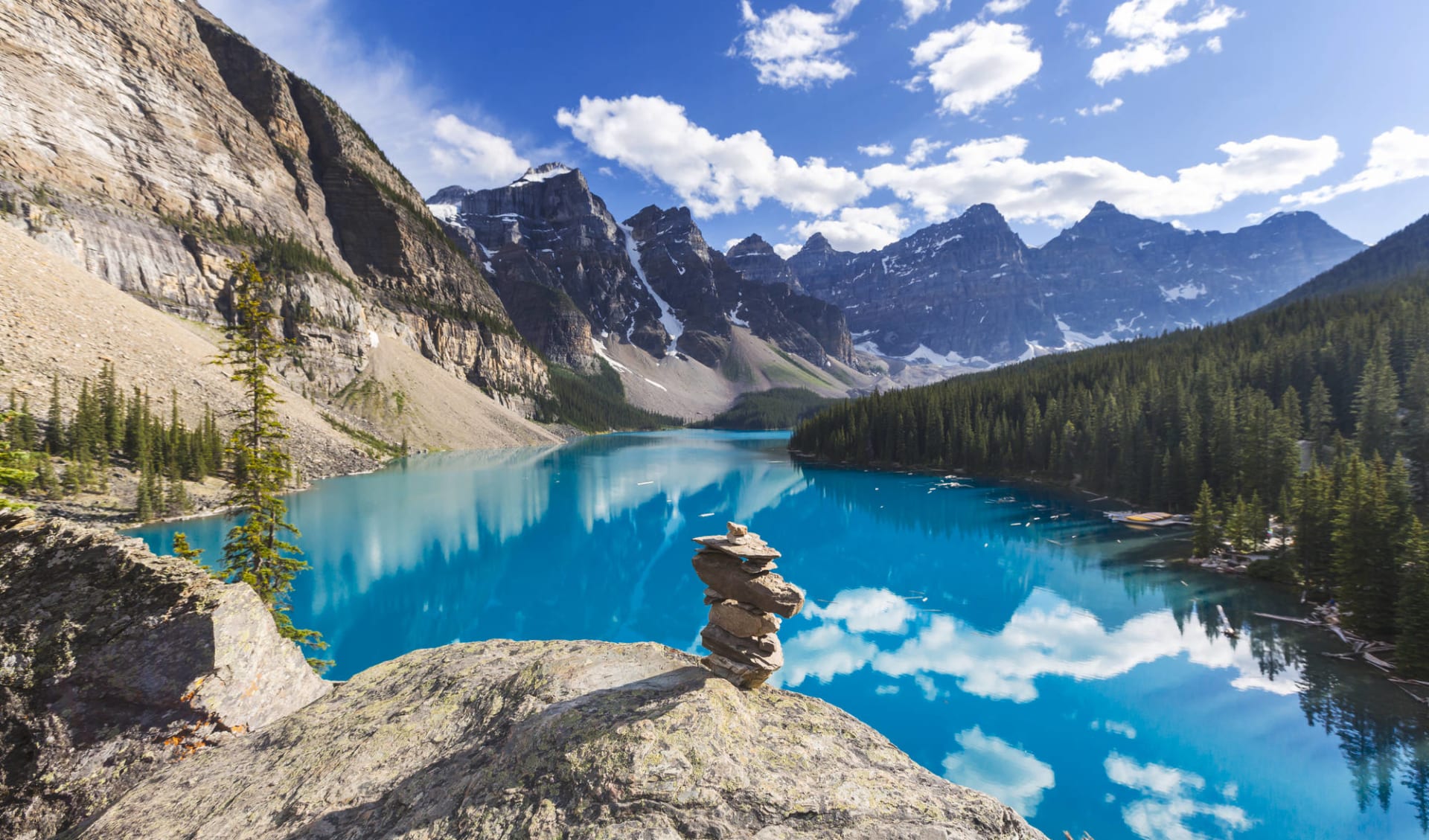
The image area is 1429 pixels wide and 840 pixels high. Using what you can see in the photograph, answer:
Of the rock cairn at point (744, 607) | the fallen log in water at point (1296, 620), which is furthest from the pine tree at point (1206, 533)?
the rock cairn at point (744, 607)

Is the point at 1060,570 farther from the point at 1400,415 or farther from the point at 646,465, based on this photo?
the point at 646,465

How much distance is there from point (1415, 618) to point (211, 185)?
436ft

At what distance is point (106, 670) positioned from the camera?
18.6 feet

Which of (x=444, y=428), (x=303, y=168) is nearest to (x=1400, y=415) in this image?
(x=444, y=428)

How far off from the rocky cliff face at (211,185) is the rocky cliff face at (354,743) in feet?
286

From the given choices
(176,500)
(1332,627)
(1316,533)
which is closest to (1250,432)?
(1316,533)

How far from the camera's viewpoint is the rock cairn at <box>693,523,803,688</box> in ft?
23.9

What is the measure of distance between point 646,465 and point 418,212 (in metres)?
107

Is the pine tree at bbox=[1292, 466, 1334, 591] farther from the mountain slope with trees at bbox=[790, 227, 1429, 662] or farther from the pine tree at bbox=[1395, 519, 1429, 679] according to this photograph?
the pine tree at bbox=[1395, 519, 1429, 679]

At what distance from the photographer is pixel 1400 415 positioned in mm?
42156

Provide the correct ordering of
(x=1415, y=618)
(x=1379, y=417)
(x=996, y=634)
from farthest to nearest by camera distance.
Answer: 1. (x=1379, y=417)
2. (x=996, y=634)
3. (x=1415, y=618)

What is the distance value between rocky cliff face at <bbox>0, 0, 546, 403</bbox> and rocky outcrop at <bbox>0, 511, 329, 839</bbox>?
284 feet

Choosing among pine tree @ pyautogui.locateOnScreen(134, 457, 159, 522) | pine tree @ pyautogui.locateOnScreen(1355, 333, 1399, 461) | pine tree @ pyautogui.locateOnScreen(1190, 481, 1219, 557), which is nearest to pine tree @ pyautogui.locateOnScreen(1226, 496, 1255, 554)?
pine tree @ pyautogui.locateOnScreen(1190, 481, 1219, 557)

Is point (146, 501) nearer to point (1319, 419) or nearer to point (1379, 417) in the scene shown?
point (1379, 417)
